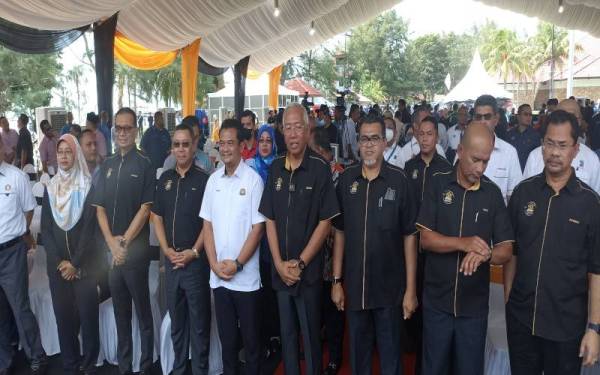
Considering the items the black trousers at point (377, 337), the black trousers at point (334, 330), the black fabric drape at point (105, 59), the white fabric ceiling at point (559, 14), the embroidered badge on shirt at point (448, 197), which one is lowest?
the black trousers at point (334, 330)

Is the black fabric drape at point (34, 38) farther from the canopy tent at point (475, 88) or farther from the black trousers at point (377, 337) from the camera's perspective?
the canopy tent at point (475, 88)

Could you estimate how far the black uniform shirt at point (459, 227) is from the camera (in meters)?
2.23

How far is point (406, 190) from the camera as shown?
2541 millimetres

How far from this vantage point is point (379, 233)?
253 centimetres

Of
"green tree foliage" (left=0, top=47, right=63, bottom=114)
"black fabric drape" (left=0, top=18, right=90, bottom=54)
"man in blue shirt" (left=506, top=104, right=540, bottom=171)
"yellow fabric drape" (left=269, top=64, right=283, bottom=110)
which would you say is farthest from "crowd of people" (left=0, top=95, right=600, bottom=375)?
"green tree foliage" (left=0, top=47, right=63, bottom=114)

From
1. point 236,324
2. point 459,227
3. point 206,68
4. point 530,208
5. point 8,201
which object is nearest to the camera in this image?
point 530,208

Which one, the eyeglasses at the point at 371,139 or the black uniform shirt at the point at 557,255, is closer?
the black uniform shirt at the point at 557,255

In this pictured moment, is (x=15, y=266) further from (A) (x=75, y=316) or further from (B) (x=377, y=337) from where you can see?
(B) (x=377, y=337)

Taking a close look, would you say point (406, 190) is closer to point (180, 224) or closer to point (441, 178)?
point (441, 178)

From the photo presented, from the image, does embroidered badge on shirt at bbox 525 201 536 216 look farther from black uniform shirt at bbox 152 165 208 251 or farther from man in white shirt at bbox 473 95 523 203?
black uniform shirt at bbox 152 165 208 251

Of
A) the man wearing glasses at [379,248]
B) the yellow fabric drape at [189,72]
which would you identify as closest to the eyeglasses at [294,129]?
the man wearing glasses at [379,248]

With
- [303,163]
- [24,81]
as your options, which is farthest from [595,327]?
[24,81]

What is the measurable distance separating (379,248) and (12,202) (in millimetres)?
2283

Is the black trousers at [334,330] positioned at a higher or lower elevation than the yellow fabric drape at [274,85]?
lower
